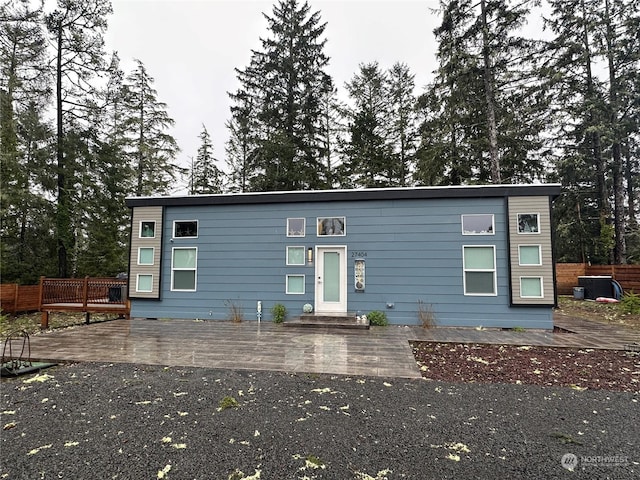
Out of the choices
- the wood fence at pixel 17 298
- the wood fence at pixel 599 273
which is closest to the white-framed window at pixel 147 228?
the wood fence at pixel 17 298

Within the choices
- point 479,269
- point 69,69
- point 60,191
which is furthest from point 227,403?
point 69,69

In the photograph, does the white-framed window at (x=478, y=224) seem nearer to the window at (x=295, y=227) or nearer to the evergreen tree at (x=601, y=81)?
the window at (x=295, y=227)

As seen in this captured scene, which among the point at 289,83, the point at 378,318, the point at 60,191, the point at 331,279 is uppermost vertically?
the point at 289,83

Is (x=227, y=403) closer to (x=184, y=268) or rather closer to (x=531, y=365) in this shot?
(x=531, y=365)

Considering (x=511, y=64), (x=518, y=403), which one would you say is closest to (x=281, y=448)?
(x=518, y=403)

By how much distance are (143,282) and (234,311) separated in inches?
104

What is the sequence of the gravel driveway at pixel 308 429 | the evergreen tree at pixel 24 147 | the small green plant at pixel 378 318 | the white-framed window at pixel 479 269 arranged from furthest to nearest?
the evergreen tree at pixel 24 147 → the small green plant at pixel 378 318 → the white-framed window at pixel 479 269 → the gravel driveway at pixel 308 429

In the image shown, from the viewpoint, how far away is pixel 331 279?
24.6 feet

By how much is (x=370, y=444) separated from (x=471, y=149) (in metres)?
14.2

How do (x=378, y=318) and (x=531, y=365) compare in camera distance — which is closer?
(x=531, y=365)

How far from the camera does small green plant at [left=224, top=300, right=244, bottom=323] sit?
24.8ft

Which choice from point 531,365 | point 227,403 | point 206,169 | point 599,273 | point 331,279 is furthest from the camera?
point 206,169

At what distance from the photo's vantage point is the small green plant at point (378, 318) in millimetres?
7000

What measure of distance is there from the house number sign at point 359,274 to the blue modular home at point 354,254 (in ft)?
0.08
